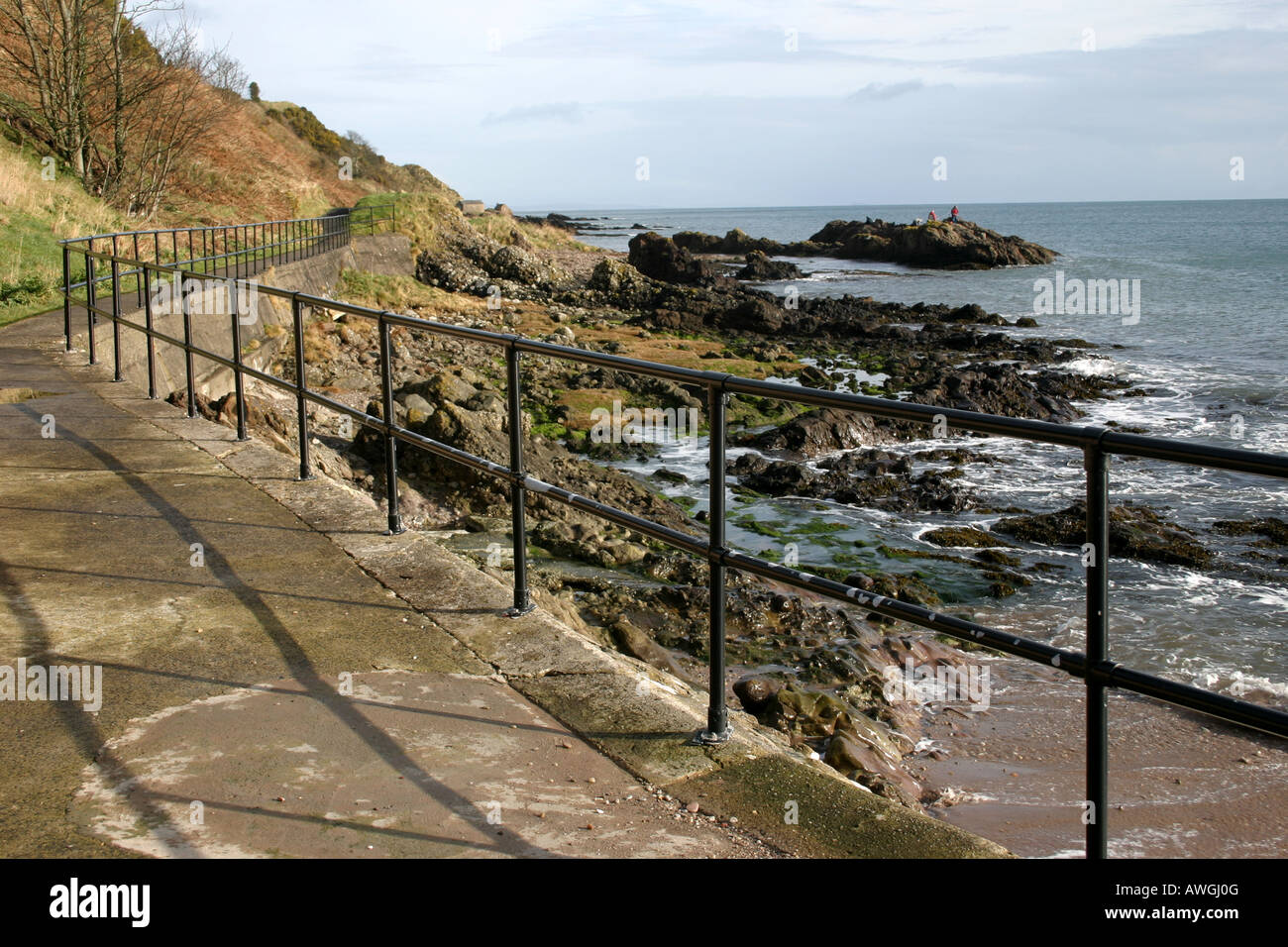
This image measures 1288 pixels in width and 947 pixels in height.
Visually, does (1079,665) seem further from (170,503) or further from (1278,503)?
(1278,503)

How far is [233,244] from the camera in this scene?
28.5m

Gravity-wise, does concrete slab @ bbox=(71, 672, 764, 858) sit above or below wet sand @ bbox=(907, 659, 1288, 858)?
above

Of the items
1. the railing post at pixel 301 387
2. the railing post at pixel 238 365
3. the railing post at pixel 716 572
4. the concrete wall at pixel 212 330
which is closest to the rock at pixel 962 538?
the concrete wall at pixel 212 330

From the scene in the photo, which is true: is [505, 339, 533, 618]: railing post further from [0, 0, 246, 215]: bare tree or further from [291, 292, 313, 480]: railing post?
[0, 0, 246, 215]: bare tree

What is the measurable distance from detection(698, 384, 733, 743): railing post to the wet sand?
11.1 feet

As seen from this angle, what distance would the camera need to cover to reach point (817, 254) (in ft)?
303

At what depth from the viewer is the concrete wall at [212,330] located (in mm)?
12312

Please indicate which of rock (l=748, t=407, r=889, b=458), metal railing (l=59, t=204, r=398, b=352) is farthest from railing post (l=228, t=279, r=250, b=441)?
rock (l=748, t=407, r=889, b=458)

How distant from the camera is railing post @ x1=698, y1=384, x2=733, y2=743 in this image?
3.47 meters

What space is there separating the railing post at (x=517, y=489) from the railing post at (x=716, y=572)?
1.13 meters

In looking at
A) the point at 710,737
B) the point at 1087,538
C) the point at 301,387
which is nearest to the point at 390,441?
the point at 301,387

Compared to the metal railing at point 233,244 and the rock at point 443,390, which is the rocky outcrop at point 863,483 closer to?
the rock at point 443,390

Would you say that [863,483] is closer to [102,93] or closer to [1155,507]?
[1155,507]

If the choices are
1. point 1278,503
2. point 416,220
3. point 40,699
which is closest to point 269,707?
point 40,699
